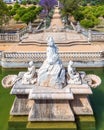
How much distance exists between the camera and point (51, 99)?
8.19 meters

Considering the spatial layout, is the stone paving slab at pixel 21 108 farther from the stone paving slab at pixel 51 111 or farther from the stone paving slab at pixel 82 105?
the stone paving slab at pixel 82 105

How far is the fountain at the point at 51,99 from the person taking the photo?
823 cm

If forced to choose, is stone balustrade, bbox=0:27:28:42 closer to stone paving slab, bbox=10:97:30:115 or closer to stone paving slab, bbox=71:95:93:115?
stone paving slab, bbox=10:97:30:115

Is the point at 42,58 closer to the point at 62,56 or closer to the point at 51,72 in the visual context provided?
the point at 62,56

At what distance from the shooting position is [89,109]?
866 cm

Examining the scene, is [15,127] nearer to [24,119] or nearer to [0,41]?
[24,119]

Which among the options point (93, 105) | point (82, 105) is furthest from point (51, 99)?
point (93, 105)

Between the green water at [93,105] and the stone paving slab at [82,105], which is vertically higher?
the stone paving slab at [82,105]

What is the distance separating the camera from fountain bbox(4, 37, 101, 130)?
27.0 ft

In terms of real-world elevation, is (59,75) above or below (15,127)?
above

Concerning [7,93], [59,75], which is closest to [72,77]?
[59,75]

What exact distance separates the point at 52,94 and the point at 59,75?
2.52 feet

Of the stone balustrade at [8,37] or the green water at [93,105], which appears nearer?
the green water at [93,105]

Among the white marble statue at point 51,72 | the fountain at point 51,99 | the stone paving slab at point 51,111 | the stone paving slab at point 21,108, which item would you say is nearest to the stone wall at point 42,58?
the fountain at point 51,99
